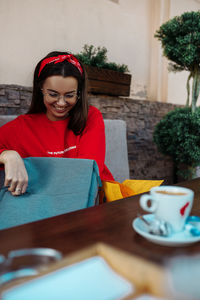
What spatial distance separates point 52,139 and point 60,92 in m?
0.25

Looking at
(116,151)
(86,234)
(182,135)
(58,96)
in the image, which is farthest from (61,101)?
(182,135)

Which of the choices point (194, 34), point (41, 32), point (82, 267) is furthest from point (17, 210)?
point (194, 34)

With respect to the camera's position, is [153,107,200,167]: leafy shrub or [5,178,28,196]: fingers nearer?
[5,178,28,196]: fingers

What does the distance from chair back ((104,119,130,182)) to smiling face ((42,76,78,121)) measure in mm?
569

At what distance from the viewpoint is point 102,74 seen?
255 cm

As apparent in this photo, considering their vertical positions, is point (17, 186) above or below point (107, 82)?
below

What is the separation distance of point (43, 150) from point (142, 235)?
0.93 meters

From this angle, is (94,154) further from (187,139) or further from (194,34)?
(194,34)

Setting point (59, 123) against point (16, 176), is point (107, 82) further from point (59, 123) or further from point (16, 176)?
point (16, 176)

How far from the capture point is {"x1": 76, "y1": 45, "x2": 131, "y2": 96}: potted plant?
8.11 feet

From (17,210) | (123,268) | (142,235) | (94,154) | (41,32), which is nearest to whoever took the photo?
(123,268)

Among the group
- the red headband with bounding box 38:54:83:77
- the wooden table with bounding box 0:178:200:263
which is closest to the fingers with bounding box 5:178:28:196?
the wooden table with bounding box 0:178:200:263

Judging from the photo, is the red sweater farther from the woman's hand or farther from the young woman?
the woman's hand

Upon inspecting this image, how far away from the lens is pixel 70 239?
54 centimetres
